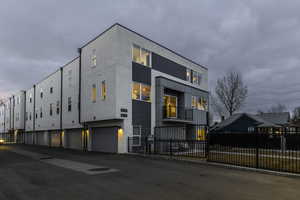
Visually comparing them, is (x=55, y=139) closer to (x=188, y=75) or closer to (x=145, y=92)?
(x=145, y=92)

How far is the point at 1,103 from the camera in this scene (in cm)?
5603

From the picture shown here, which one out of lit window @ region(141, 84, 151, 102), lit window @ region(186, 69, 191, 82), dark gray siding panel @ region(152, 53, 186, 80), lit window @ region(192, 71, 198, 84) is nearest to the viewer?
lit window @ region(141, 84, 151, 102)

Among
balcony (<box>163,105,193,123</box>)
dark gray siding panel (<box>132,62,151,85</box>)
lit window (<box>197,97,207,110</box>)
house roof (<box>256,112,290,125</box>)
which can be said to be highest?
dark gray siding panel (<box>132,62,151,85</box>)

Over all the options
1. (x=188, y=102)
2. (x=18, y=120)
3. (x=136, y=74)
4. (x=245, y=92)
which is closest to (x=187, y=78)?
(x=188, y=102)

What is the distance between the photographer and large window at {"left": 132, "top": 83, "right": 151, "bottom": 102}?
66.0 ft

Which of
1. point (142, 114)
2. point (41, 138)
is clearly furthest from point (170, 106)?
point (41, 138)

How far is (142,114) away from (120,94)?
3056 millimetres

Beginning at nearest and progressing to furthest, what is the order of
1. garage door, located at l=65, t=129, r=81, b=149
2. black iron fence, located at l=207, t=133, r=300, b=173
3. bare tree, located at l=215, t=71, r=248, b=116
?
black iron fence, located at l=207, t=133, r=300, b=173, garage door, located at l=65, t=129, r=81, b=149, bare tree, located at l=215, t=71, r=248, b=116

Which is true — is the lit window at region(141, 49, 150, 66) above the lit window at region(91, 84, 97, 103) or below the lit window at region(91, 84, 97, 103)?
above

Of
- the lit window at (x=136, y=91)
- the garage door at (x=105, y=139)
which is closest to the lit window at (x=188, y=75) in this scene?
the lit window at (x=136, y=91)

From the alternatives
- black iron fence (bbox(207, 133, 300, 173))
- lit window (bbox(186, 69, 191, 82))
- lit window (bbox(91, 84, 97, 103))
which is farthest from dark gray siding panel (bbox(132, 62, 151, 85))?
black iron fence (bbox(207, 133, 300, 173))

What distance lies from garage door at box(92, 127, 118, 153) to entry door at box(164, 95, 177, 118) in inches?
231

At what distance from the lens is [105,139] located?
66.8 ft

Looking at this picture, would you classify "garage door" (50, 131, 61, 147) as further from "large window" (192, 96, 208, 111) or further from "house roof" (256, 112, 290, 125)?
"house roof" (256, 112, 290, 125)
